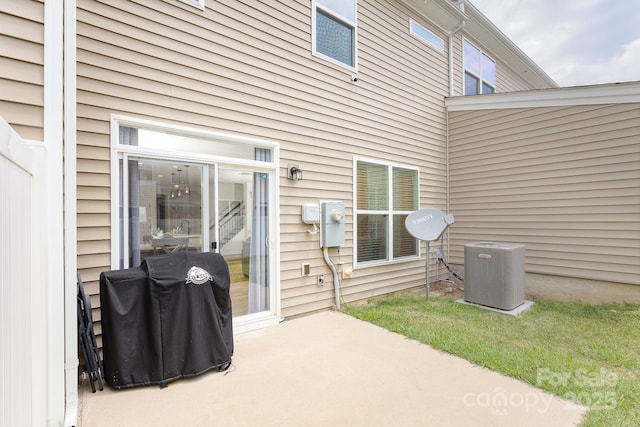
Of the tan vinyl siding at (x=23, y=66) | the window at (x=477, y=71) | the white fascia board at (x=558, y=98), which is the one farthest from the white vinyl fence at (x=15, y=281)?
the window at (x=477, y=71)

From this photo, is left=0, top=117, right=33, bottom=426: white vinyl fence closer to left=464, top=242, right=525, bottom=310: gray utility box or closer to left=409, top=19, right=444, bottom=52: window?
left=464, top=242, right=525, bottom=310: gray utility box

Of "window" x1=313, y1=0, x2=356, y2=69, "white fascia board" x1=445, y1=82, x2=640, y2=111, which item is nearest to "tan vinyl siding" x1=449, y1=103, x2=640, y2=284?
"white fascia board" x1=445, y1=82, x2=640, y2=111

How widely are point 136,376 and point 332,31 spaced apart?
4.94m

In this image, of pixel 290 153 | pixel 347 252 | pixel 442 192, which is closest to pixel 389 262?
pixel 347 252

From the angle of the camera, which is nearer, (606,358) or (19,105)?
(19,105)

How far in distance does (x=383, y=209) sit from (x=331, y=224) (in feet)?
4.54

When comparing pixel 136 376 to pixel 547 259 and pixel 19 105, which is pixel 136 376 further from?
pixel 547 259

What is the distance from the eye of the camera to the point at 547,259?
5.61m

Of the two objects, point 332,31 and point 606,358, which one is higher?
point 332,31

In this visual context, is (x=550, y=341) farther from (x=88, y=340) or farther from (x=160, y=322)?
(x=88, y=340)

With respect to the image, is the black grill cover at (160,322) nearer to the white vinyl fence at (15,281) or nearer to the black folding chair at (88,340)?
the black folding chair at (88,340)

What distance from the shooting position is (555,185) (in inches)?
217

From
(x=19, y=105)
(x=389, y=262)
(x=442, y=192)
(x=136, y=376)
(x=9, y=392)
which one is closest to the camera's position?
(x=9, y=392)

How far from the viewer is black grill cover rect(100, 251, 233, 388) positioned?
2510mm
